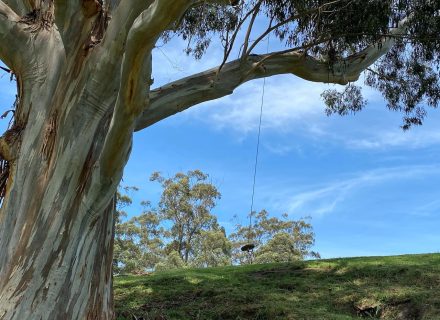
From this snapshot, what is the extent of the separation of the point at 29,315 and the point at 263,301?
3224 mm

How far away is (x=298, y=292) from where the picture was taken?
704 centimetres

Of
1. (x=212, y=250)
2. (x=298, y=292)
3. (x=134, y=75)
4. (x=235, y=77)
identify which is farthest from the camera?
(x=212, y=250)

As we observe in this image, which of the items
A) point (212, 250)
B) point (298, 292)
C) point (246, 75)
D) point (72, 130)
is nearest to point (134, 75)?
point (72, 130)

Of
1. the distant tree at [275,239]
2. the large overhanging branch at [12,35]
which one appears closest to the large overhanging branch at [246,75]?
the large overhanging branch at [12,35]

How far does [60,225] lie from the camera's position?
→ 13.8 ft

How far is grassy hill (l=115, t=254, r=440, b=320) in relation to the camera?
6035 millimetres

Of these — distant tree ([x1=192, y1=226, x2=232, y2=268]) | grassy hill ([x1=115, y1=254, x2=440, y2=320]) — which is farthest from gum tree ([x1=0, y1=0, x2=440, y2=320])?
distant tree ([x1=192, y1=226, x2=232, y2=268])

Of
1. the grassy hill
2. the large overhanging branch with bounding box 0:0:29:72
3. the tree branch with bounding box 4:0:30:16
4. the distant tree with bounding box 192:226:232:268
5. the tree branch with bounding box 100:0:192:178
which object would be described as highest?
the distant tree with bounding box 192:226:232:268

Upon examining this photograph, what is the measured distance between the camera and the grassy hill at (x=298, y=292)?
6.04 m

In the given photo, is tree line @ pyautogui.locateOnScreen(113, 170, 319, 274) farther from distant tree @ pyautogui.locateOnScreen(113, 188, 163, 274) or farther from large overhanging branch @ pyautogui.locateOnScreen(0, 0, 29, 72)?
large overhanging branch @ pyautogui.locateOnScreen(0, 0, 29, 72)

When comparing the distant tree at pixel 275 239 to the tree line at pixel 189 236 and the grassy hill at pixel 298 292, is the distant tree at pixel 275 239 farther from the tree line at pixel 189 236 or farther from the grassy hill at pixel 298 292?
the grassy hill at pixel 298 292

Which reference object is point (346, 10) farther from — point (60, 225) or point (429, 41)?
point (60, 225)

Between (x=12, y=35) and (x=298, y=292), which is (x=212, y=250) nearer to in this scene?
(x=298, y=292)

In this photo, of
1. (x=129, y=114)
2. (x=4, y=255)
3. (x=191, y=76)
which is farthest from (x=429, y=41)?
(x=4, y=255)
